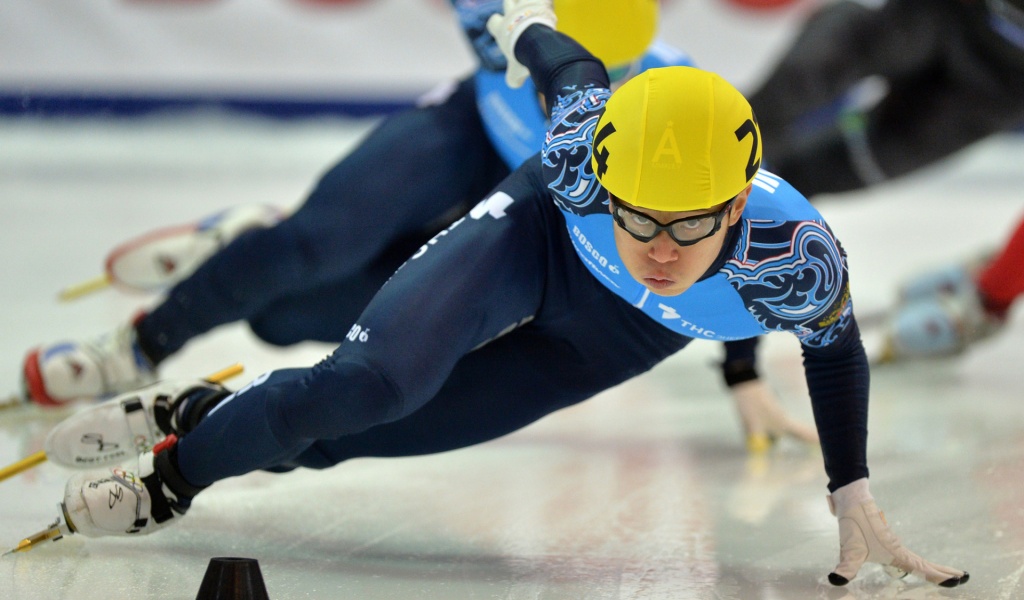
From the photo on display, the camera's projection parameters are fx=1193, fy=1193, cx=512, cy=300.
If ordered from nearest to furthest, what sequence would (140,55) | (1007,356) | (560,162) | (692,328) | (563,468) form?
(560,162), (692,328), (563,468), (1007,356), (140,55)

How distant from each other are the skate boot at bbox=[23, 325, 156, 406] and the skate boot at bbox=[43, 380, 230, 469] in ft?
1.86

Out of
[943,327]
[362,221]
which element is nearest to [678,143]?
[362,221]

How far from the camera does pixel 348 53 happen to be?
6766 millimetres

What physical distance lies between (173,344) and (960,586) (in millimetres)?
1861

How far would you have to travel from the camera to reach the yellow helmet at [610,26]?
2.45 m

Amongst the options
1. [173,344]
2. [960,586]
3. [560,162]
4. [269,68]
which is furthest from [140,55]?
[960,586]

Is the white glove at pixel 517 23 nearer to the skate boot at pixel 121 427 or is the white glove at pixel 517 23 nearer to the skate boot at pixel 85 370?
the skate boot at pixel 121 427

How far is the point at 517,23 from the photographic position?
2.27 m

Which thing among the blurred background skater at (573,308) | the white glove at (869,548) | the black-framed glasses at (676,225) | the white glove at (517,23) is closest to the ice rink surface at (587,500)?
the white glove at (869,548)

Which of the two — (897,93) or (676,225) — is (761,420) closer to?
(676,225)

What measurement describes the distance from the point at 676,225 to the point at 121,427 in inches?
48.3

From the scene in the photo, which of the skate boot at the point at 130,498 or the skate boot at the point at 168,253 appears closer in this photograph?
the skate boot at the point at 130,498

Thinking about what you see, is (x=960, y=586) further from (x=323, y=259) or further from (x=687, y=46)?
(x=687, y=46)

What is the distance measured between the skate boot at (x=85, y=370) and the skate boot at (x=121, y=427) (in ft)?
1.86
